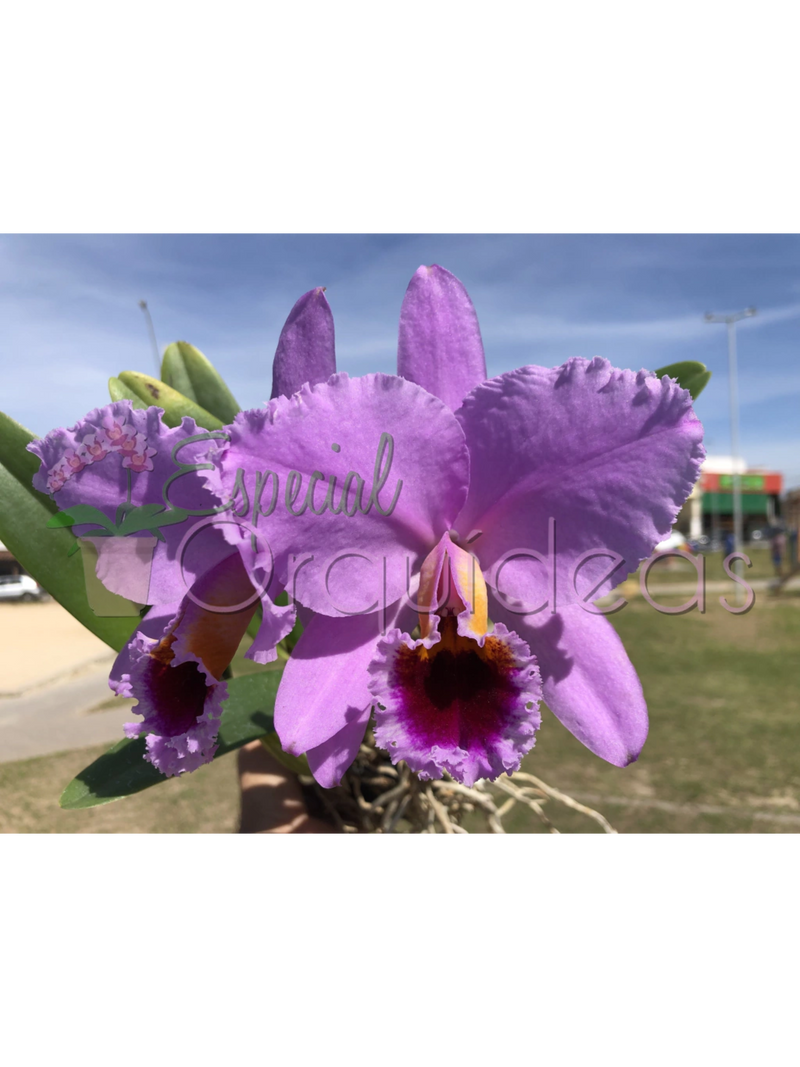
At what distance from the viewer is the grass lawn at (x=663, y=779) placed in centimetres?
313

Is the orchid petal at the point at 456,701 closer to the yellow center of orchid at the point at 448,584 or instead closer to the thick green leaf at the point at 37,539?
the yellow center of orchid at the point at 448,584

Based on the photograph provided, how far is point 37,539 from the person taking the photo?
2.42ft

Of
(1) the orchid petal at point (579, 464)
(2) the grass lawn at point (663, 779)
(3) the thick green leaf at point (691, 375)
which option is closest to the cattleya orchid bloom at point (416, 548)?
(1) the orchid petal at point (579, 464)

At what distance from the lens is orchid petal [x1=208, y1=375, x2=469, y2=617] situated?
496 millimetres

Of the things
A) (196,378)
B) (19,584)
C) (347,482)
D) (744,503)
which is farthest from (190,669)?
(744,503)

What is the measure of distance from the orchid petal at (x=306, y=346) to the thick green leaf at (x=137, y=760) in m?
0.34

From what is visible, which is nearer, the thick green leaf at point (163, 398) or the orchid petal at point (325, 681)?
the orchid petal at point (325, 681)

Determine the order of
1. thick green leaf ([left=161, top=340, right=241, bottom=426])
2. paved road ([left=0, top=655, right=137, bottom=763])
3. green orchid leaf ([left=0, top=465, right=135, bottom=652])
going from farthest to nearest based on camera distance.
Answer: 1. paved road ([left=0, top=655, right=137, bottom=763])
2. thick green leaf ([left=161, top=340, right=241, bottom=426])
3. green orchid leaf ([left=0, top=465, right=135, bottom=652])

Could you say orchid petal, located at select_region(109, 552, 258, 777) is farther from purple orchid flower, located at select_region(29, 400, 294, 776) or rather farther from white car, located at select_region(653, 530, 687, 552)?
white car, located at select_region(653, 530, 687, 552)

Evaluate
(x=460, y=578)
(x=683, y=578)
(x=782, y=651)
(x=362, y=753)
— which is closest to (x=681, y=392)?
(x=460, y=578)

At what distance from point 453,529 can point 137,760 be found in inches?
15.3

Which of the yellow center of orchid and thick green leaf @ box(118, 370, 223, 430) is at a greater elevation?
thick green leaf @ box(118, 370, 223, 430)

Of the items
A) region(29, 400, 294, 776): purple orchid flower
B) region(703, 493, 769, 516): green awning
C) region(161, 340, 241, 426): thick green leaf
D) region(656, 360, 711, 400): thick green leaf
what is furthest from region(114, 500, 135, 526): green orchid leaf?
region(703, 493, 769, 516): green awning

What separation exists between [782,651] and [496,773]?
821 centimetres
